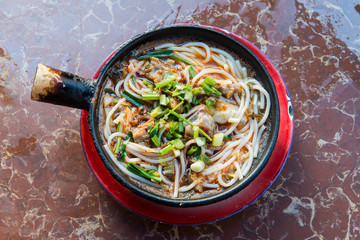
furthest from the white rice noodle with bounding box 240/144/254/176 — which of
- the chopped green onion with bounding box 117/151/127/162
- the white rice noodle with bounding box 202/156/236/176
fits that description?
the chopped green onion with bounding box 117/151/127/162

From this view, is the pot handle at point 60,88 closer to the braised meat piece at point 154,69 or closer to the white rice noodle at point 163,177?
the braised meat piece at point 154,69

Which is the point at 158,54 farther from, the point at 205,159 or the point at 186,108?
the point at 205,159

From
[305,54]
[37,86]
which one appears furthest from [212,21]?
[37,86]

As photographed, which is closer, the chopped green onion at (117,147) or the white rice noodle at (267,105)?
the chopped green onion at (117,147)

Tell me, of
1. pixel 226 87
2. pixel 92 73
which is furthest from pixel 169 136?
pixel 92 73

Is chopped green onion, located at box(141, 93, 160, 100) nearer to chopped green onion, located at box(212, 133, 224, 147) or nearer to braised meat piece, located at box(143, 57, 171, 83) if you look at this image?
braised meat piece, located at box(143, 57, 171, 83)

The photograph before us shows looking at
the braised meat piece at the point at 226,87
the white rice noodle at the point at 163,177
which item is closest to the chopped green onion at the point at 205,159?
the white rice noodle at the point at 163,177

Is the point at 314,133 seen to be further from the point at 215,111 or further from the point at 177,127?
the point at 177,127

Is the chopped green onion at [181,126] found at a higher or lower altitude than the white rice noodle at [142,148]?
higher
